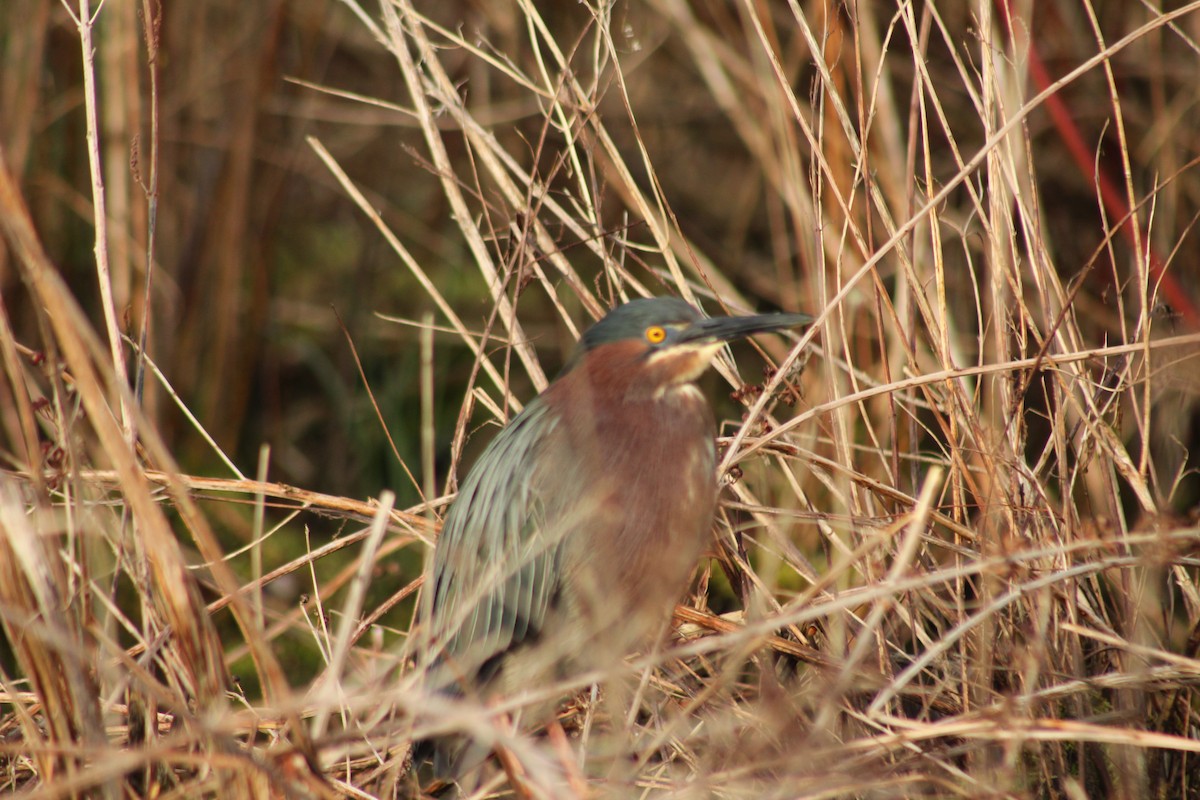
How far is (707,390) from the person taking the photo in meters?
5.46

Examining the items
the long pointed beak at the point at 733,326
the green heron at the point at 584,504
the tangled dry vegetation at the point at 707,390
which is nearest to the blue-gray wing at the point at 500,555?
the green heron at the point at 584,504

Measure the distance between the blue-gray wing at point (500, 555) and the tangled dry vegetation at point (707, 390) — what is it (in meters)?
0.18

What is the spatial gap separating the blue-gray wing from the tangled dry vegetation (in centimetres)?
18

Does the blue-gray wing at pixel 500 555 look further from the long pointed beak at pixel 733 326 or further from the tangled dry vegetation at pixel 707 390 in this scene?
the long pointed beak at pixel 733 326

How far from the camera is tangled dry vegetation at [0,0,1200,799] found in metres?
1.86

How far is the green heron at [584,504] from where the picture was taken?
8.61ft

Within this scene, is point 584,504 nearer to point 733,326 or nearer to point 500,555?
point 500,555

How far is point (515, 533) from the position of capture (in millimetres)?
2830

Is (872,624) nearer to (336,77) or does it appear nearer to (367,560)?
(367,560)

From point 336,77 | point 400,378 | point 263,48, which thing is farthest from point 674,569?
point 336,77

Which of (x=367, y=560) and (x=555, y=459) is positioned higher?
(x=367, y=560)

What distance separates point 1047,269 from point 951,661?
834 mm

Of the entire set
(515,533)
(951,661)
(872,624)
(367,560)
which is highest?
(367,560)

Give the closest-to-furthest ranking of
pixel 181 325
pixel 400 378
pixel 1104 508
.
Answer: pixel 1104 508, pixel 400 378, pixel 181 325
